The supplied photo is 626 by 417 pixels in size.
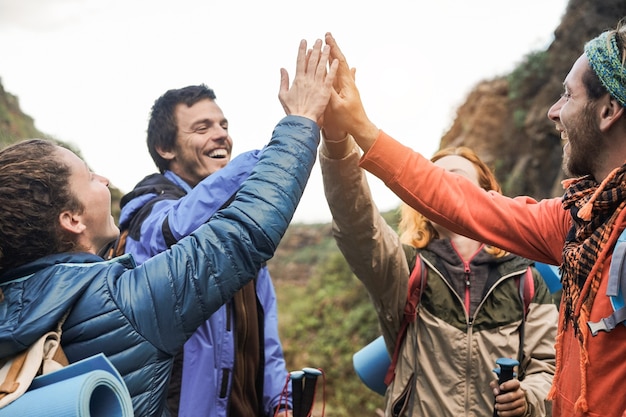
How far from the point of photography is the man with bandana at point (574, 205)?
1812 mm

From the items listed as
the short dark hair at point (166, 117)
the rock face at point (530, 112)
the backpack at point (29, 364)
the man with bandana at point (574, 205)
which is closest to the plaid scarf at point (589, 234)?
the man with bandana at point (574, 205)

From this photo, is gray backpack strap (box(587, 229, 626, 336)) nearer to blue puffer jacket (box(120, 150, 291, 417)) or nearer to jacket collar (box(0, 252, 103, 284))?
blue puffer jacket (box(120, 150, 291, 417))

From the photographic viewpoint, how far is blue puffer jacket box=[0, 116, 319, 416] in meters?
1.70

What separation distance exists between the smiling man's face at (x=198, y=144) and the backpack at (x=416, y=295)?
49.1 inches

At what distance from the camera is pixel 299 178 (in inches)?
77.7

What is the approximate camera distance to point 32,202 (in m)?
1.80

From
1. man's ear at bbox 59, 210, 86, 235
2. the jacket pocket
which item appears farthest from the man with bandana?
man's ear at bbox 59, 210, 86, 235

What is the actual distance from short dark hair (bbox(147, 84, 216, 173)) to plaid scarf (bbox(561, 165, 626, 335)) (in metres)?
2.20

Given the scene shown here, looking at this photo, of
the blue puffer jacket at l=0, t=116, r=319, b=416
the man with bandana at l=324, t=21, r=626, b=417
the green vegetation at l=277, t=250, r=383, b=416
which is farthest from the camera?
the green vegetation at l=277, t=250, r=383, b=416

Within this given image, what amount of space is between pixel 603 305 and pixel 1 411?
169 centimetres

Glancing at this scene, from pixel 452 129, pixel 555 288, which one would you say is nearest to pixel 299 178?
pixel 555 288

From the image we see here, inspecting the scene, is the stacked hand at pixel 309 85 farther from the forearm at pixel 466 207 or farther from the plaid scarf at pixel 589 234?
the plaid scarf at pixel 589 234

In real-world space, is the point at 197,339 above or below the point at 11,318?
below

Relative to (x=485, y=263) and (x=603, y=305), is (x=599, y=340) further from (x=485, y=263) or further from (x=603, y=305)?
(x=485, y=263)
